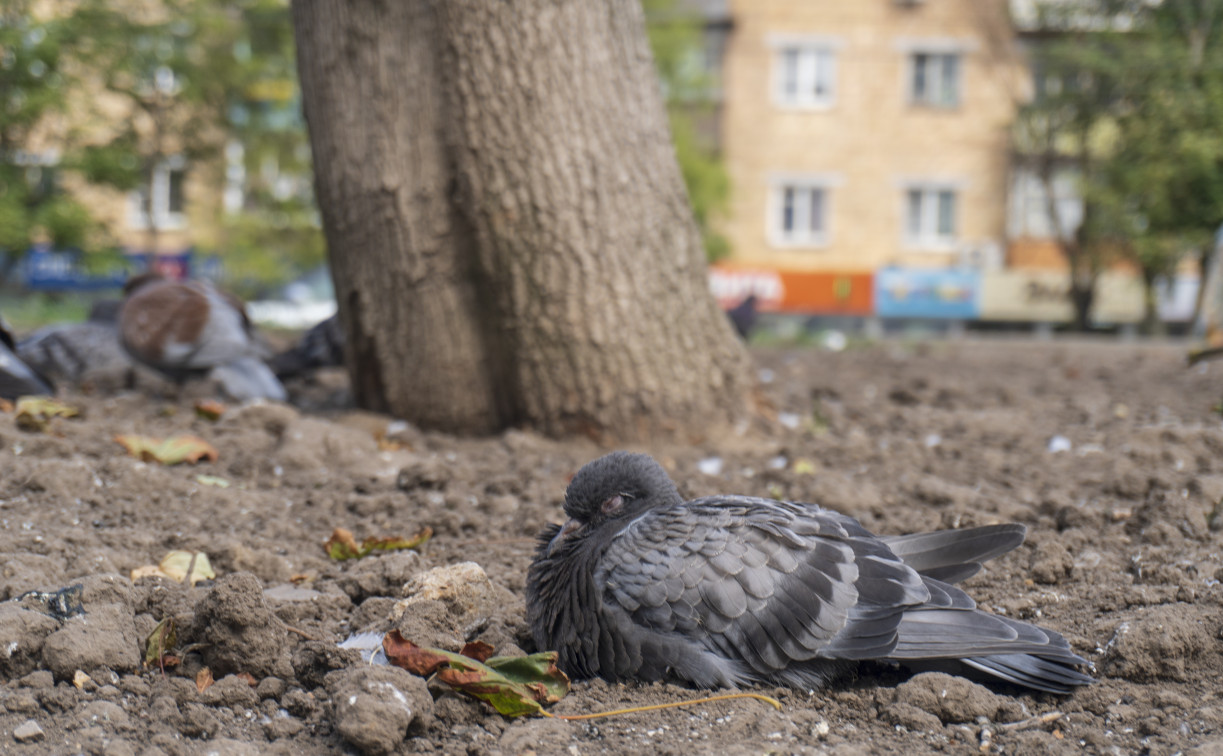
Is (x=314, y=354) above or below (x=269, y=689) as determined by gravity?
above

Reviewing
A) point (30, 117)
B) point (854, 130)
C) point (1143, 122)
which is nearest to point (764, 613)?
point (30, 117)

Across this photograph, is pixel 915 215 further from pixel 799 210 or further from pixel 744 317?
pixel 744 317

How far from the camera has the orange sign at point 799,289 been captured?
21.7 meters

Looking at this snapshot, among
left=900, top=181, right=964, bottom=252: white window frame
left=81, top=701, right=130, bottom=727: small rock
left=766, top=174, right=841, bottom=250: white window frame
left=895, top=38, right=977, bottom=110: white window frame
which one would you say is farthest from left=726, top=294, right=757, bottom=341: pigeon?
left=895, top=38, right=977, bottom=110: white window frame

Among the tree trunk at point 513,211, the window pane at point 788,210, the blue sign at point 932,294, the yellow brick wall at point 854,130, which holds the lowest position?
the blue sign at point 932,294

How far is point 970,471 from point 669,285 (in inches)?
54.6

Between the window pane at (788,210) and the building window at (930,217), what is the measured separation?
2.69 metres

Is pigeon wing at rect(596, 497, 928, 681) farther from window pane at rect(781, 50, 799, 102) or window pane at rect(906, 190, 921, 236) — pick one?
window pane at rect(781, 50, 799, 102)

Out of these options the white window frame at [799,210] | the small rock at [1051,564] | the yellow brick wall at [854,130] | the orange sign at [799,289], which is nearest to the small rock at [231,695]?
the small rock at [1051,564]

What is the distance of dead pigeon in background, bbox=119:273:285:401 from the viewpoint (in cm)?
498

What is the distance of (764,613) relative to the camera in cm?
200

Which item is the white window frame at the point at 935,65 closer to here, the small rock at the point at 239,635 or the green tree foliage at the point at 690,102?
the green tree foliage at the point at 690,102

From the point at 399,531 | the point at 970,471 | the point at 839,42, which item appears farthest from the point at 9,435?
the point at 839,42

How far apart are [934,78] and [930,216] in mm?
3310
